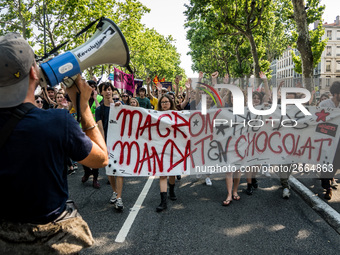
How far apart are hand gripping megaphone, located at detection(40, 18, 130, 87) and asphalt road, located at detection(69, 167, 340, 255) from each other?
229cm

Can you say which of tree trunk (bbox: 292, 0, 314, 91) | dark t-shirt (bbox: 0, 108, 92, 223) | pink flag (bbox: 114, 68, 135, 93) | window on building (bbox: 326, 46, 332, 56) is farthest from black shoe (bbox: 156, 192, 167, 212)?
window on building (bbox: 326, 46, 332, 56)

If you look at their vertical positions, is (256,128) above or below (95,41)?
below

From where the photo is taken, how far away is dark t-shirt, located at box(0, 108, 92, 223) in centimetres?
134

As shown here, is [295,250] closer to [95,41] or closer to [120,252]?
[120,252]

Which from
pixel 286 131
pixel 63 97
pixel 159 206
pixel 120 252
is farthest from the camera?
pixel 63 97

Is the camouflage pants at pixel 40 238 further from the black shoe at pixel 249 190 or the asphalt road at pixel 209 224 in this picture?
the black shoe at pixel 249 190

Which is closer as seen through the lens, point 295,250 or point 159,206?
point 295,250

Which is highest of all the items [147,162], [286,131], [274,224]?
[286,131]

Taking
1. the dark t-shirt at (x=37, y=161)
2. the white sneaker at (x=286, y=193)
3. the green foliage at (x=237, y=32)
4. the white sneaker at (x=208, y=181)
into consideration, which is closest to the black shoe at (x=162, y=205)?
the white sneaker at (x=208, y=181)

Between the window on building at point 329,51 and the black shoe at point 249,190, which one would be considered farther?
the window on building at point 329,51

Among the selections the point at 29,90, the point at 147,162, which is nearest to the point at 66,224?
the point at 29,90

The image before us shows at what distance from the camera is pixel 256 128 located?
17.5ft

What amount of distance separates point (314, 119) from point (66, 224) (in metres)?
4.96

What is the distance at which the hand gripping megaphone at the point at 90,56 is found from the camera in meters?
1.57
